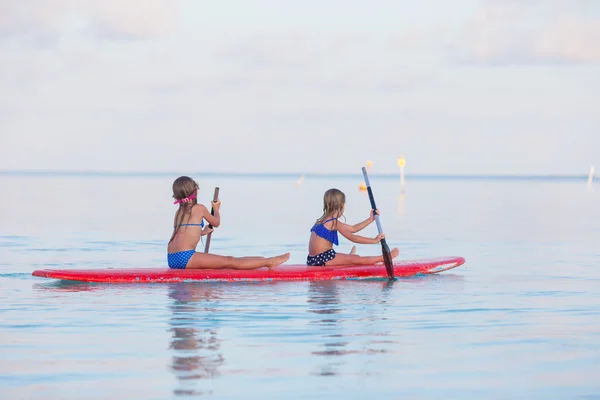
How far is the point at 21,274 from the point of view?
512 inches

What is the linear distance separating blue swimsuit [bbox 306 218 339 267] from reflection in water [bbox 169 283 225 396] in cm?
153

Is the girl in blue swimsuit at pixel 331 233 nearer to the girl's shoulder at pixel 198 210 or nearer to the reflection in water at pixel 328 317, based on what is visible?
the reflection in water at pixel 328 317

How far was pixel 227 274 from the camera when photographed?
11.8 meters

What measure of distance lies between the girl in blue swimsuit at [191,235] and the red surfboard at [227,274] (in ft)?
0.29

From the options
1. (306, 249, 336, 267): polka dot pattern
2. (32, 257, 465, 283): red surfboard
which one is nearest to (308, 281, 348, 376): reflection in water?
(32, 257, 465, 283): red surfboard

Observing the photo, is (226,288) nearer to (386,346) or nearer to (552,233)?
(386,346)

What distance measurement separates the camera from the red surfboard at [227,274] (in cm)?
1159

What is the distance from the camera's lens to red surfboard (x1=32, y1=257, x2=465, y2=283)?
38.0 feet

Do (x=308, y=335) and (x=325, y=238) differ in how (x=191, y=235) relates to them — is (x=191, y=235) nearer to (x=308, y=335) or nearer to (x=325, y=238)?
(x=325, y=238)

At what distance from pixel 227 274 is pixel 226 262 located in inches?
7.1

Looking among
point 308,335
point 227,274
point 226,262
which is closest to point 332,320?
point 308,335

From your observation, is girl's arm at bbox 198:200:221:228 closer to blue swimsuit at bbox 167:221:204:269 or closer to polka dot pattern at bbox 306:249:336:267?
blue swimsuit at bbox 167:221:204:269

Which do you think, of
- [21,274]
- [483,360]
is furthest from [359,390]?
[21,274]

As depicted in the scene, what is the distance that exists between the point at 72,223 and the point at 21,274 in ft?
39.4
